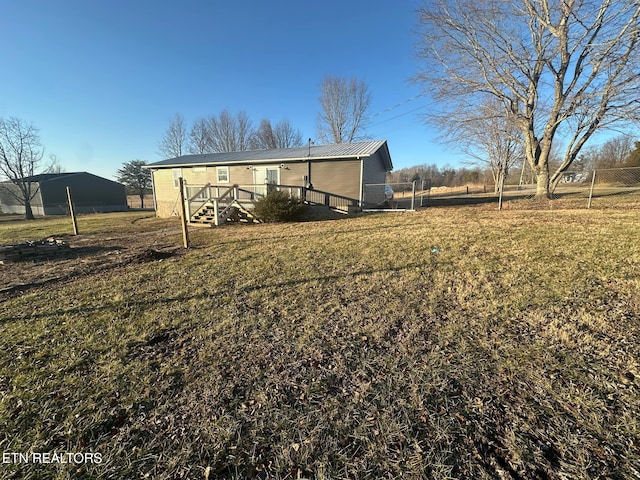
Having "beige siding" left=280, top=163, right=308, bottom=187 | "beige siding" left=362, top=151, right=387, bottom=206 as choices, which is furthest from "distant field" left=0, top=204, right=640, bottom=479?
"beige siding" left=280, top=163, right=308, bottom=187

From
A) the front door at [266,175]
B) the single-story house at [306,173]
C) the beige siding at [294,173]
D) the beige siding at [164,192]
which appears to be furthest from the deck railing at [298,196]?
the beige siding at [164,192]

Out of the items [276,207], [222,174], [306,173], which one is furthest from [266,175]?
[276,207]

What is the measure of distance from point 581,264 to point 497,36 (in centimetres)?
1239

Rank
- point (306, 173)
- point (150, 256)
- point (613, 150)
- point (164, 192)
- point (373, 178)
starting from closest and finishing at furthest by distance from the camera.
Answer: point (150, 256) → point (306, 173) → point (373, 178) → point (164, 192) → point (613, 150)

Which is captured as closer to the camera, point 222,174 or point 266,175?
point 266,175

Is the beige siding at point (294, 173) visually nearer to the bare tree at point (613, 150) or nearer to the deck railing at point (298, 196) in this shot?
the deck railing at point (298, 196)

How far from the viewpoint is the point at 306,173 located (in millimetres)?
14680

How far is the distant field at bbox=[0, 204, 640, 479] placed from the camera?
5.19 ft

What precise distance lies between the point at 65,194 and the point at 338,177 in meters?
30.6

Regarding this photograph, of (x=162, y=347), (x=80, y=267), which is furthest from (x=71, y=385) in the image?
(x=80, y=267)

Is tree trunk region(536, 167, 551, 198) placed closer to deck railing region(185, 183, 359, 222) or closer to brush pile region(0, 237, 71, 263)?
deck railing region(185, 183, 359, 222)

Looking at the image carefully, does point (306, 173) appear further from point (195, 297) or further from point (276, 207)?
point (195, 297)

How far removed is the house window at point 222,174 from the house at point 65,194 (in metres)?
20.8

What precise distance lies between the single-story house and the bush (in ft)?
3.94
